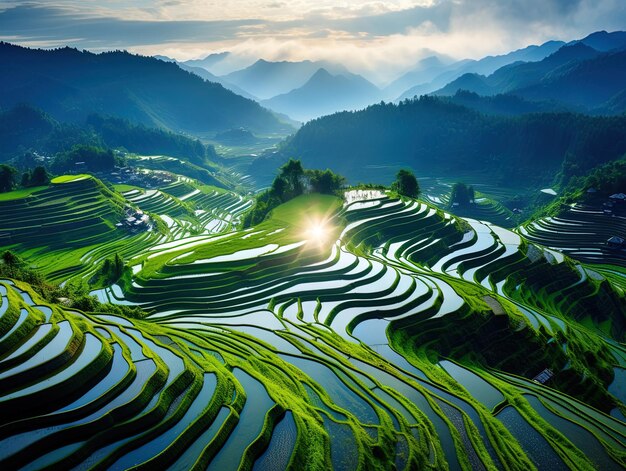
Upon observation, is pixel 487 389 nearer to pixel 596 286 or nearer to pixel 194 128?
pixel 596 286

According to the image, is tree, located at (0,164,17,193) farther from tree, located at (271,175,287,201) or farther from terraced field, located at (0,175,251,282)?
tree, located at (271,175,287,201)

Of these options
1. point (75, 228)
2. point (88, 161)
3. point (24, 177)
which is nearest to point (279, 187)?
point (75, 228)

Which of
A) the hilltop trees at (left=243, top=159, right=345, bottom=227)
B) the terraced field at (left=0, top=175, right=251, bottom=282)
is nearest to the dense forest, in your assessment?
the hilltop trees at (left=243, top=159, right=345, bottom=227)

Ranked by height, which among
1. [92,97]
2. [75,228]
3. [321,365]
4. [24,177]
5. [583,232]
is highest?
[321,365]

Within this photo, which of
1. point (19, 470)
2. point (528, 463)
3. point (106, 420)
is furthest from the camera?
point (528, 463)

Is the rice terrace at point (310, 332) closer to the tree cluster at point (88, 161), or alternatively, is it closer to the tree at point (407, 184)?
the tree at point (407, 184)

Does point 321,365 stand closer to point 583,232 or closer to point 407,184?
point 407,184

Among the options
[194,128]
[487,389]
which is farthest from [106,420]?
[194,128]
